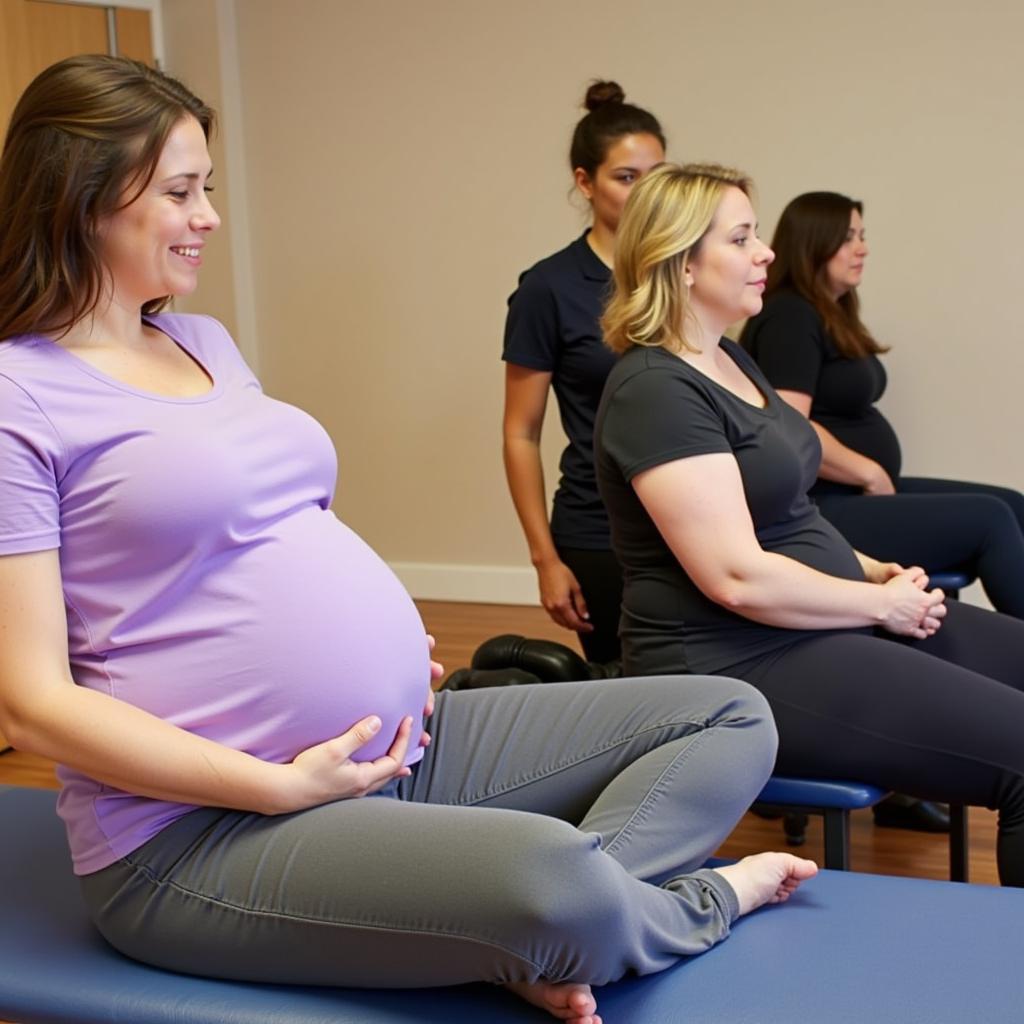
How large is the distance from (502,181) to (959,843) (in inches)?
104

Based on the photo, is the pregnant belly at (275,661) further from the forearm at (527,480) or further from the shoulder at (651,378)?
the forearm at (527,480)

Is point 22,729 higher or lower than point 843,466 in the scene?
higher

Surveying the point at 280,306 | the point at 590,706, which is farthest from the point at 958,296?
the point at 590,706

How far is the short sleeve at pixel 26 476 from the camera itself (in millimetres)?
1225

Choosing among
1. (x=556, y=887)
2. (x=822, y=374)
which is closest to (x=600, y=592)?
(x=822, y=374)

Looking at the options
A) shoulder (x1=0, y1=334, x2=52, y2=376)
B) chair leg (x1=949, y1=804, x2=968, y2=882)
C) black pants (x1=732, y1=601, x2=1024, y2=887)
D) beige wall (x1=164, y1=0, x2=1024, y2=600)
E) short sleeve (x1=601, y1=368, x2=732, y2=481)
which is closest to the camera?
shoulder (x1=0, y1=334, x2=52, y2=376)

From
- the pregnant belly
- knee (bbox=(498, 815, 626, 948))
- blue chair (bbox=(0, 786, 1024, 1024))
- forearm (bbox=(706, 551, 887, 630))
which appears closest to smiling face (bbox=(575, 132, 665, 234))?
forearm (bbox=(706, 551, 887, 630))

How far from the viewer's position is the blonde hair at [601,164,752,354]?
1.88 meters

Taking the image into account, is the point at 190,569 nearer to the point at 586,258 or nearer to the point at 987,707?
the point at 987,707

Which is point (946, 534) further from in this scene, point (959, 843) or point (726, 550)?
point (726, 550)

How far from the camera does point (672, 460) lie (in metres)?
1.74

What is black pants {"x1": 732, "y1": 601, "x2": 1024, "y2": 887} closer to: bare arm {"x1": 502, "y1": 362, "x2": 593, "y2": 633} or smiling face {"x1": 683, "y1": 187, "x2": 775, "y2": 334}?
smiling face {"x1": 683, "y1": 187, "x2": 775, "y2": 334}

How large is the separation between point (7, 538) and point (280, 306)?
333cm

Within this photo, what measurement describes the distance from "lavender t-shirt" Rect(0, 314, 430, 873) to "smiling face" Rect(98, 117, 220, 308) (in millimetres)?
106
